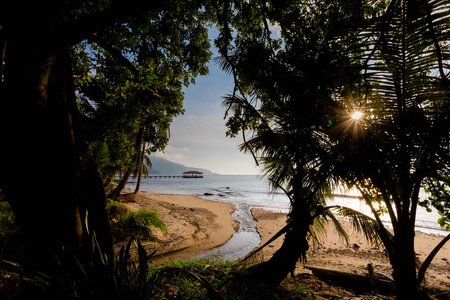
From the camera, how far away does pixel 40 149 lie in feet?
5.06

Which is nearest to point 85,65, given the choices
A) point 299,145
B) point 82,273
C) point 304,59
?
point 82,273

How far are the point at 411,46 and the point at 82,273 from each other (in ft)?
13.4

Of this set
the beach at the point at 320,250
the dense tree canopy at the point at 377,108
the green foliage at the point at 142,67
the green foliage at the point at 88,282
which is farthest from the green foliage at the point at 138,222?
the dense tree canopy at the point at 377,108

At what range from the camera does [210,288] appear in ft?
3.42

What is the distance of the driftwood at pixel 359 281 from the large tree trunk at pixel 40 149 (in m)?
5.20

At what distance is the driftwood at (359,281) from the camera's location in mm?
4031

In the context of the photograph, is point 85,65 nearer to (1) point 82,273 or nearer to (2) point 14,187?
(2) point 14,187

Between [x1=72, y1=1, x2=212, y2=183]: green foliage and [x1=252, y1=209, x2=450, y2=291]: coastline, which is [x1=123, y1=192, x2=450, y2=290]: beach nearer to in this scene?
[x1=252, y1=209, x2=450, y2=291]: coastline

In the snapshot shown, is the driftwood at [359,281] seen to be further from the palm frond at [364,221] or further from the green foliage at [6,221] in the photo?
the green foliage at [6,221]

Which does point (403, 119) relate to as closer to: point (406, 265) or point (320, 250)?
point (406, 265)

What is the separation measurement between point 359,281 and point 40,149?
6307 mm

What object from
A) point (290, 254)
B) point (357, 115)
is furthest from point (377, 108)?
point (290, 254)

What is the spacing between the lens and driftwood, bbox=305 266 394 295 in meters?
4.03

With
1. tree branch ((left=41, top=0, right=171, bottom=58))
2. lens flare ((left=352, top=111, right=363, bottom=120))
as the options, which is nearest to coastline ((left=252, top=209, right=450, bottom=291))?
lens flare ((left=352, top=111, right=363, bottom=120))
